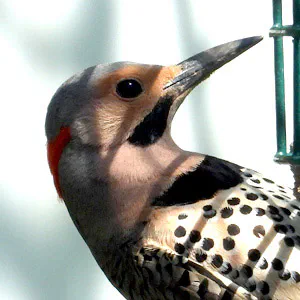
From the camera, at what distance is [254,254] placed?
1.96 m

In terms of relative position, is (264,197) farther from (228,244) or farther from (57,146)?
(57,146)

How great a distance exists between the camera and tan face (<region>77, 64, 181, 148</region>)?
216 cm

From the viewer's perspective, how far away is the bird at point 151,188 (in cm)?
200

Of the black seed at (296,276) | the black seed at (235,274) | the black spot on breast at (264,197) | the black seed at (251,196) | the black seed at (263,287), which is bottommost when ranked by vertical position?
the black seed at (263,287)

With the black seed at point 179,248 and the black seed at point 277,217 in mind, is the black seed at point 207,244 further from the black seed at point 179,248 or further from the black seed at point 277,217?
the black seed at point 277,217

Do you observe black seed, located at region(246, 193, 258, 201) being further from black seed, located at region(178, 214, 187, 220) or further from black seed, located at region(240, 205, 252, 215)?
black seed, located at region(178, 214, 187, 220)

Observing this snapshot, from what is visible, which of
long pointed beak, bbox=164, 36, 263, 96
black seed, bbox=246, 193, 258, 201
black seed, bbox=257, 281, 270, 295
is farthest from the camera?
long pointed beak, bbox=164, 36, 263, 96

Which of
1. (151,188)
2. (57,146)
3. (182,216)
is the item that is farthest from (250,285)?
(57,146)

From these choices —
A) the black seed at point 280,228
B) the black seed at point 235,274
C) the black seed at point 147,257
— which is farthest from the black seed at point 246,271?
the black seed at point 147,257

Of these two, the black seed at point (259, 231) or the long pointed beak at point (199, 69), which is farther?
the long pointed beak at point (199, 69)

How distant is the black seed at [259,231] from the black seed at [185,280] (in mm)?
183

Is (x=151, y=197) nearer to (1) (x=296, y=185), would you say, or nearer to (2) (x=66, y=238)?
(1) (x=296, y=185)

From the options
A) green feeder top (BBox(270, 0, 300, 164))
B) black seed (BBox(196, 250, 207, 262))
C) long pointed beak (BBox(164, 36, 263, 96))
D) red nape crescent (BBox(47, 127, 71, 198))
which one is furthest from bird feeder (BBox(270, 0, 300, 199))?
red nape crescent (BBox(47, 127, 71, 198))

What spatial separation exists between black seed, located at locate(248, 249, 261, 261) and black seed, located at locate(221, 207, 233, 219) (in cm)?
10
